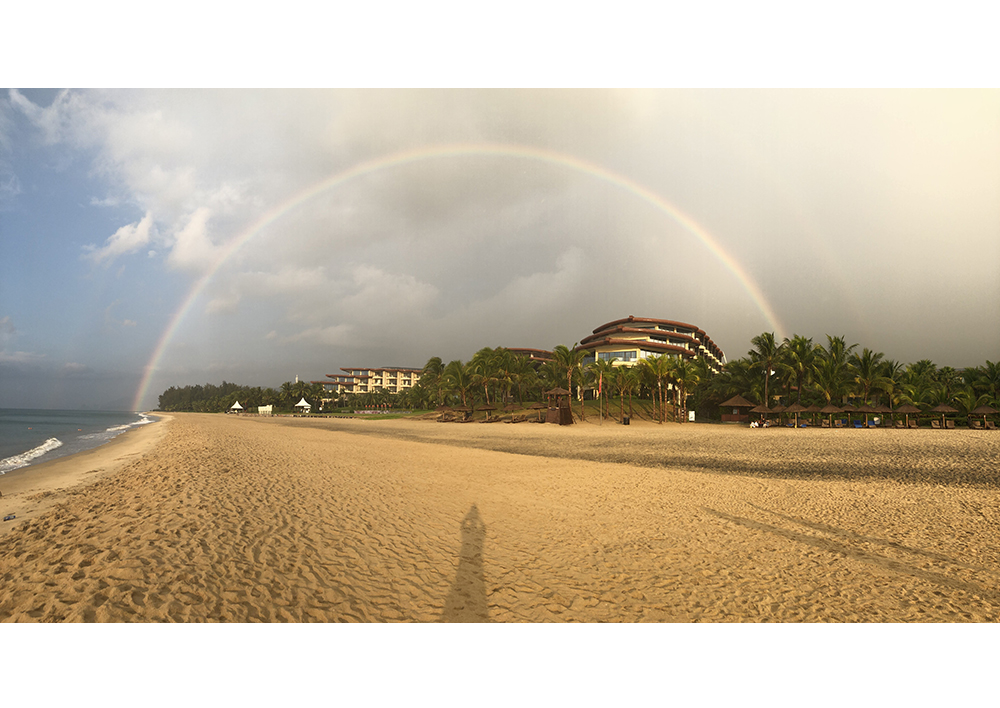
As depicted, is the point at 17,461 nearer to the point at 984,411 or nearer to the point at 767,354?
the point at 767,354

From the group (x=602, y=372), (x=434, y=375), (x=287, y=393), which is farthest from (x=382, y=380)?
(x=602, y=372)

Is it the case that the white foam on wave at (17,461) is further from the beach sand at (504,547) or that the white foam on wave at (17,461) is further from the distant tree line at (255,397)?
the distant tree line at (255,397)

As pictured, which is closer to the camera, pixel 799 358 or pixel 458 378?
pixel 799 358

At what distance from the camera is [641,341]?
79.0 meters

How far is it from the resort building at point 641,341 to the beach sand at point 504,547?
204ft

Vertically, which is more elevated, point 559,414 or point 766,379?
point 766,379

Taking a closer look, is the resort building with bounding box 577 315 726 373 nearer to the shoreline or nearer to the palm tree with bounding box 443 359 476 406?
the palm tree with bounding box 443 359 476 406

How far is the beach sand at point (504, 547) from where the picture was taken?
5117 millimetres


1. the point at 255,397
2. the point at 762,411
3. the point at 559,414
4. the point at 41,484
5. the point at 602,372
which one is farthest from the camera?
the point at 255,397

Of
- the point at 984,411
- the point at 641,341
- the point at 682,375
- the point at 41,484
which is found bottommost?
the point at 41,484

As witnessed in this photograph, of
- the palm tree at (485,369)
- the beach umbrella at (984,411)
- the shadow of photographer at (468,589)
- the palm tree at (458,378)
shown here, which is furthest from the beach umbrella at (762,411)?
the shadow of photographer at (468,589)

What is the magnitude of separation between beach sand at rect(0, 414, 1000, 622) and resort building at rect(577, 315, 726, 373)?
6220cm

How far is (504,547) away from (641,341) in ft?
251

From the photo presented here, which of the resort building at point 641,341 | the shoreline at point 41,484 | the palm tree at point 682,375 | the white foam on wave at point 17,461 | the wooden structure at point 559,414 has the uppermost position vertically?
the resort building at point 641,341
